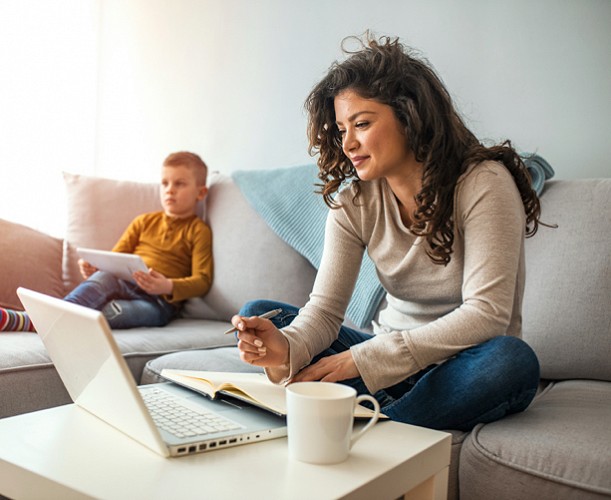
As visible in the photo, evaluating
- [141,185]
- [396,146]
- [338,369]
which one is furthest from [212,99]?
[338,369]

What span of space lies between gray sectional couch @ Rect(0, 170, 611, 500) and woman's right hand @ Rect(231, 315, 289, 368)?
0.32 m

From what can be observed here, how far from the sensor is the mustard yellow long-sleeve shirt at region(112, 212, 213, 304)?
2166mm

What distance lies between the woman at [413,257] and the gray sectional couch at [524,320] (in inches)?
4.2

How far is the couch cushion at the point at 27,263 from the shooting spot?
6.31 ft

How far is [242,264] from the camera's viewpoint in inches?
81.7

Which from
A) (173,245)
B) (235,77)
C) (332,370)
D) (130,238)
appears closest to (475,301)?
(332,370)

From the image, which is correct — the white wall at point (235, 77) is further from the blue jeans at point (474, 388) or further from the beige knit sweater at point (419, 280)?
the blue jeans at point (474, 388)

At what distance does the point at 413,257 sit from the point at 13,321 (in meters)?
1.08

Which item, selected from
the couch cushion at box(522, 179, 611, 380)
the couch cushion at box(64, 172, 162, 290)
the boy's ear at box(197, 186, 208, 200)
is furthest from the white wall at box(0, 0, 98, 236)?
the couch cushion at box(522, 179, 611, 380)

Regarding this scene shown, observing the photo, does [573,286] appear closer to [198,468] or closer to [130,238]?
[198,468]

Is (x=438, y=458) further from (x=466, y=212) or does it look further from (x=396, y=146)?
(x=396, y=146)

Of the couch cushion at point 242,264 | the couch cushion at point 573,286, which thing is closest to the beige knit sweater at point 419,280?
the couch cushion at point 573,286

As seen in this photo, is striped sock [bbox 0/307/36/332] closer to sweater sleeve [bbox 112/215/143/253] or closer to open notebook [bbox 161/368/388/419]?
sweater sleeve [bbox 112/215/143/253]

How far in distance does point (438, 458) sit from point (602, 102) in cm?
128
